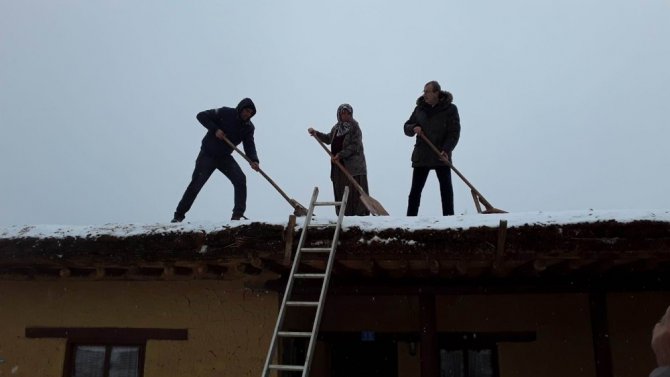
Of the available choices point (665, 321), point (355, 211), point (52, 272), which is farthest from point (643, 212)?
point (52, 272)

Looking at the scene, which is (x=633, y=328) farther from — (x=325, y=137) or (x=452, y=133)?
(x=325, y=137)

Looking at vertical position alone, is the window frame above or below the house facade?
below

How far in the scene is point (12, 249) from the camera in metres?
4.57

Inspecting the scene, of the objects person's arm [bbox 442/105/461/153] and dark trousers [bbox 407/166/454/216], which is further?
person's arm [bbox 442/105/461/153]

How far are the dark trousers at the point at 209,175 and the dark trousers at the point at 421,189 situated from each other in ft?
5.81

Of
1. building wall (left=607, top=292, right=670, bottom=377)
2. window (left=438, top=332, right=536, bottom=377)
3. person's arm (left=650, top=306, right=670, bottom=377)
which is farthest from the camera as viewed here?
window (left=438, top=332, right=536, bottom=377)

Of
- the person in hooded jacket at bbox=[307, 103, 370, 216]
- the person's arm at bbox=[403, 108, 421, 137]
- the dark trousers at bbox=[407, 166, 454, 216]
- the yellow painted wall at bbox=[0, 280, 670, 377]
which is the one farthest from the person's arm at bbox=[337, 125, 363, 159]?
the yellow painted wall at bbox=[0, 280, 670, 377]

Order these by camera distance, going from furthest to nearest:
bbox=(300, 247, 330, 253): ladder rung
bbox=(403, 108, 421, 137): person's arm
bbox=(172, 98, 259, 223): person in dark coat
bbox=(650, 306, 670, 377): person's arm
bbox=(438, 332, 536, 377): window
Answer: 1. bbox=(403, 108, 421, 137): person's arm
2. bbox=(172, 98, 259, 223): person in dark coat
3. bbox=(438, 332, 536, 377): window
4. bbox=(300, 247, 330, 253): ladder rung
5. bbox=(650, 306, 670, 377): person's arm

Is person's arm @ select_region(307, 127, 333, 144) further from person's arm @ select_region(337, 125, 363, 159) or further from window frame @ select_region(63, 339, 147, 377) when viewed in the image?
window frame @ select_region(63, 339, 147, 377)

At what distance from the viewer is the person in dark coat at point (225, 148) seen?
238 inches

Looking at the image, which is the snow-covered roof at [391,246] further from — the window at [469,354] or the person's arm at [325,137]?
the person's arm at [325,137]

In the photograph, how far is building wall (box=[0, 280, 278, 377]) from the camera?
15.6 ft

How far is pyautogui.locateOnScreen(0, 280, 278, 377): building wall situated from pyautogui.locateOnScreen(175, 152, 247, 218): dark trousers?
114cm

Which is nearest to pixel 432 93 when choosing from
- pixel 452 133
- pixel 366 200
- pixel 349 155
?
pixel 452 133
